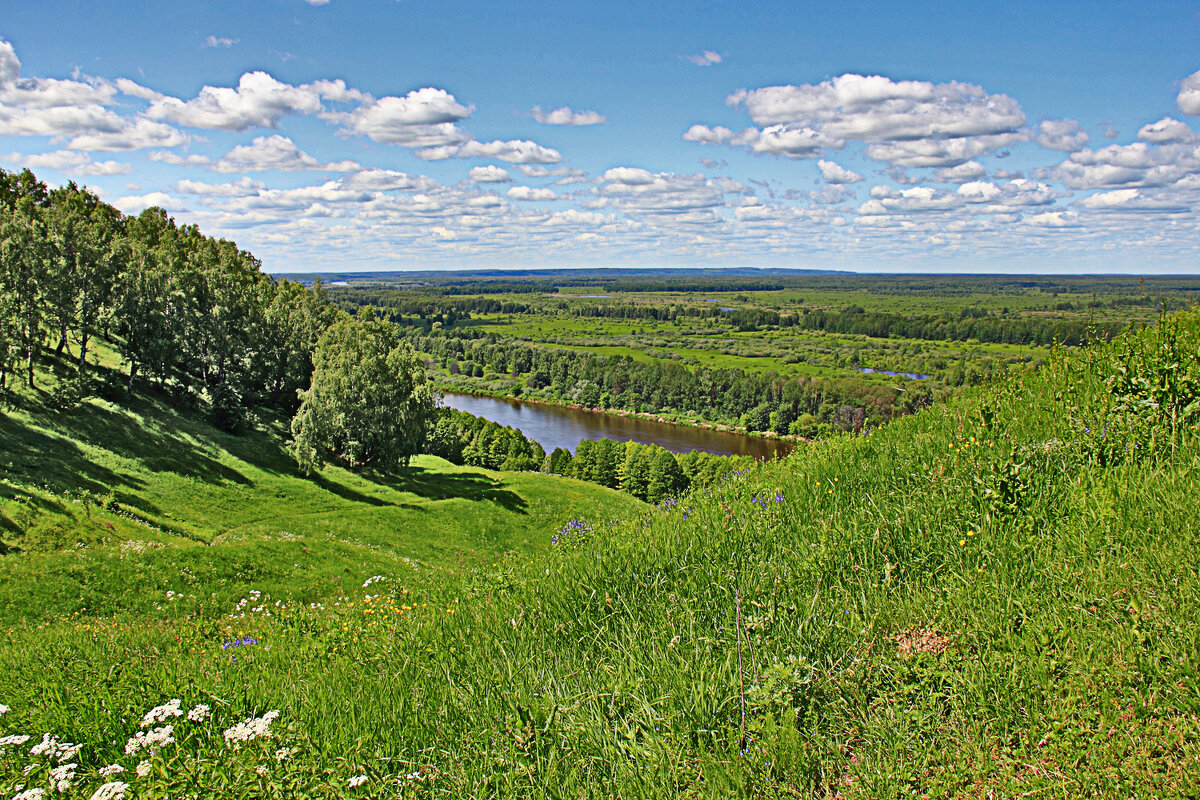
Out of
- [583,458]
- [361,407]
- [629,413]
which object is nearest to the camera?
[361,407]

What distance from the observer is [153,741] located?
327cm

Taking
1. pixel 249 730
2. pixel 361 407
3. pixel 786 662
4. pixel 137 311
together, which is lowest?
pixel 361 407

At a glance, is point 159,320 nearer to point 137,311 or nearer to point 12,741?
point 137,311

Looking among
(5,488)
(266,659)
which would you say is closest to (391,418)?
(5,488)

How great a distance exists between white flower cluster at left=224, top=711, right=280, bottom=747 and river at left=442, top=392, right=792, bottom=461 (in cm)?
8867

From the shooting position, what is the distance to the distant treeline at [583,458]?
7269cm

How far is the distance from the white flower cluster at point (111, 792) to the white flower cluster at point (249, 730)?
0.42 m

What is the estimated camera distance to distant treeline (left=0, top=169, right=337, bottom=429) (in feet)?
114

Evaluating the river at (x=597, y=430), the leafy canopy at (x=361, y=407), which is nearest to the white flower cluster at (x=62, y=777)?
the leafy canopy at (x=361, y=407)

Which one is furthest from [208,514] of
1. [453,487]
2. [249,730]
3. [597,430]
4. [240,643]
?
[597,430]

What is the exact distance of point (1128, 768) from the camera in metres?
2.45

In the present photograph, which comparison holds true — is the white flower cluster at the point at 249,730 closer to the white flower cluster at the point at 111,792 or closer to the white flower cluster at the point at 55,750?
the white flower cluster at the point at 111,792

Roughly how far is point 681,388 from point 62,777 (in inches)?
5501

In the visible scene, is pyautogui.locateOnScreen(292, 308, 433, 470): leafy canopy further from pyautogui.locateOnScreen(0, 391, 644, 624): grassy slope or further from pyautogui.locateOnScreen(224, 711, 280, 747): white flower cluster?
pyautogui.locateOnScreen(224, 711, 280, 747): white flower cluster
